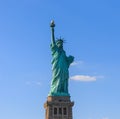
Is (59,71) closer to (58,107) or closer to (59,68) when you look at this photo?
(59,68)

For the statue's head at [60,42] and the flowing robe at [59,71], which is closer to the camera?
the flowing robe at [59,71]

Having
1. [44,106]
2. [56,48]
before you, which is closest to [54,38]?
[56,48]

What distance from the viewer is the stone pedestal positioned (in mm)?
63634

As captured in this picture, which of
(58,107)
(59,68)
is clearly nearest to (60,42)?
(59,68)

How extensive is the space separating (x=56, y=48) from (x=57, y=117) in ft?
39.9

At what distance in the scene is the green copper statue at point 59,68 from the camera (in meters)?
64.9

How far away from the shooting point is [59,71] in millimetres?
65438

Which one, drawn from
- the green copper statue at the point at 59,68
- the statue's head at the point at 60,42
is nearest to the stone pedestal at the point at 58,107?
the green copper statue at the point at 59,68

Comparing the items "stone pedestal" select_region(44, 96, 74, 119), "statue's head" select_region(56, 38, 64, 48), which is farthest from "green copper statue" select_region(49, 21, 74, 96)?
"stone pedestal" select_region(44, 96, 74, 119)

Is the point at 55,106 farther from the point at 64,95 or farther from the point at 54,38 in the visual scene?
the point at 54,38

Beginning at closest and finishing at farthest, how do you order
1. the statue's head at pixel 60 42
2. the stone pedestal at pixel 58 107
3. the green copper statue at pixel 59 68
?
the stone pedestal at pixel 58 107, the green copper statue at pixel 59 68, the statue's head at pixel 60 42

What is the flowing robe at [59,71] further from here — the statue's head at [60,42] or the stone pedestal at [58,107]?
the stone pedestal at [58,107]

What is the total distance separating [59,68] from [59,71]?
1.97ft

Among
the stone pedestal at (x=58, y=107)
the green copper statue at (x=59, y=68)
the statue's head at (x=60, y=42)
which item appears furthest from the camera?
the statue's head at (x=60, y=42)
